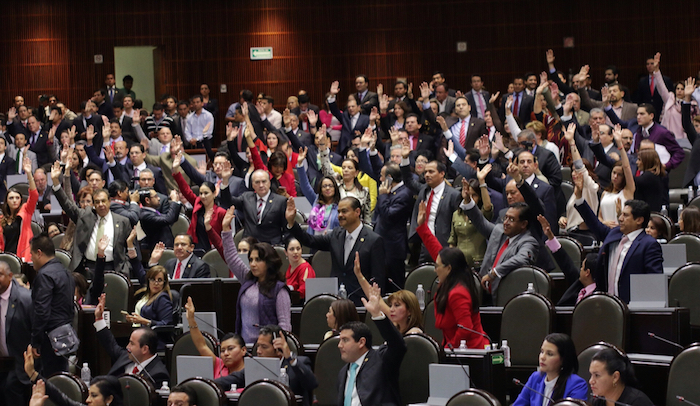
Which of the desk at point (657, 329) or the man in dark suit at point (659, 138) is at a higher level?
the man in dark suit at point (659, 138)

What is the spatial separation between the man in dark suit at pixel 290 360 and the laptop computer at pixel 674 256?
222 centimetres

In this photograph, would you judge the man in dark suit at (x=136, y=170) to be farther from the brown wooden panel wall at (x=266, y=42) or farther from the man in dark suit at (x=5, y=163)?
the brown wooden panel wall at (x=266, y=42)

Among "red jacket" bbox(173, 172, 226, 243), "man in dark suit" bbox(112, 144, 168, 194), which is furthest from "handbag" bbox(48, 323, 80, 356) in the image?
"man in dark suit" bbox(112, 144, 168, 194)

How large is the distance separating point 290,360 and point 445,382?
0.75m

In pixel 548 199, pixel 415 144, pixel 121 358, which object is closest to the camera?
pixel 121 358

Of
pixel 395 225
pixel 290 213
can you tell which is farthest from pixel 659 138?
pixel 290 213

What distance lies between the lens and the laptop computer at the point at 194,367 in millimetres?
4340

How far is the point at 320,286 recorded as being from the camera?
17.1 ft

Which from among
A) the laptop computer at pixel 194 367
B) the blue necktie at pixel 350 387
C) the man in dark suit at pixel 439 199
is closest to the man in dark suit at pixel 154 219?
the man in dark suit at pixel 439 199

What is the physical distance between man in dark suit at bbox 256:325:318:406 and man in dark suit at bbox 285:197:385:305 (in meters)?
1.03

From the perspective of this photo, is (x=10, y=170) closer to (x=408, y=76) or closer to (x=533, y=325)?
(x=408, y=76)

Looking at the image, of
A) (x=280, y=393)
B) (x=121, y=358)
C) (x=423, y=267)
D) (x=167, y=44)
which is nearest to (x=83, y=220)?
(x=121, y=358)

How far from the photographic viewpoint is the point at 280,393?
390 centimetres

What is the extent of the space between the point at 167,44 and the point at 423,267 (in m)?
9.14
